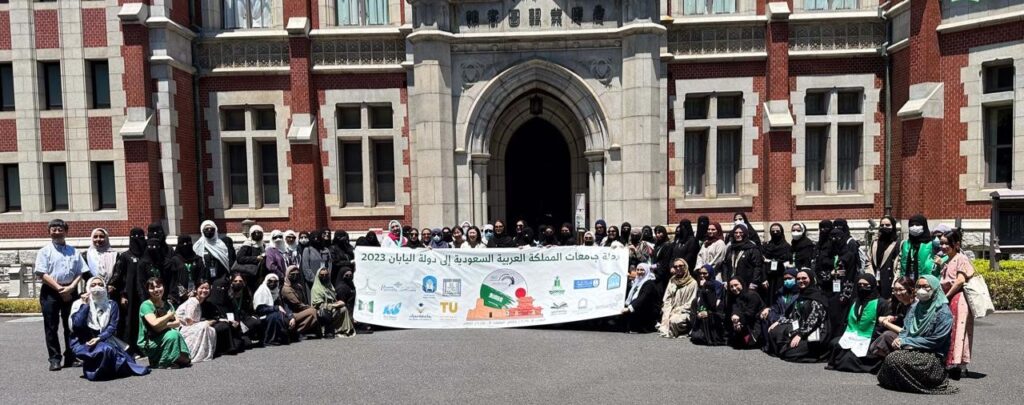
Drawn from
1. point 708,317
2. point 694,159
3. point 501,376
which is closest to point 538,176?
point 694,159

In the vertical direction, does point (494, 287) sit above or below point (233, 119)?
below

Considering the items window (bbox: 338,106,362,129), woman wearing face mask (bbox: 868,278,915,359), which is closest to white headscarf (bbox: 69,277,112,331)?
window (bbox: 338,106,362,129)

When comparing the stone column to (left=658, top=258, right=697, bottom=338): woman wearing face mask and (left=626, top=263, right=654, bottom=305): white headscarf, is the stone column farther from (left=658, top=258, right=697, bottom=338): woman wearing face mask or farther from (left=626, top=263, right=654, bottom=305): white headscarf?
(left=658, top=258, right=697, bottom=338): woman wearing face mask

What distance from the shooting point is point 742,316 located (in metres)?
8.43

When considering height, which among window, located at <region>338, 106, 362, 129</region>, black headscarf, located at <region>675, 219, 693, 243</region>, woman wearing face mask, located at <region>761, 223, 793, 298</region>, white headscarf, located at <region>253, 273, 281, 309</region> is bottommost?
white headscarf, located at <region>253, 273, 281, 309</region>

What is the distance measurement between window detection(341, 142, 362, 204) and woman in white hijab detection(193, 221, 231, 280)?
6.16m

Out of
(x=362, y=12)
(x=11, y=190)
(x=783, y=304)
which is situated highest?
(x=362, y=12)

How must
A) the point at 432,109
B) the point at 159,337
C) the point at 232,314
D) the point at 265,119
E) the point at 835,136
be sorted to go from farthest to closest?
1. the point at 265,119
2. the point at 835,136
3. the point at 432,109
4. the point at 232,314
5. the point at 159,337

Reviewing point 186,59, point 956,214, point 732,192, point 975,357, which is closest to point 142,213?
point 186,59

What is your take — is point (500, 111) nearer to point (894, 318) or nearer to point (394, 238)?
point (394, 238)

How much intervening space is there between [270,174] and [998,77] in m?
18.1

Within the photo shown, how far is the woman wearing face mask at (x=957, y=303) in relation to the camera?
22.0ft

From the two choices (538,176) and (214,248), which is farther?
(538,176)

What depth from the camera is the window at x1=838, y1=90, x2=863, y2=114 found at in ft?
50.5
